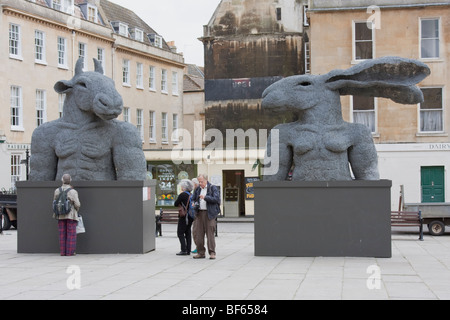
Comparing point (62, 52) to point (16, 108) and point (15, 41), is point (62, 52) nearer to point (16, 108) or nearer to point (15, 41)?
point (15, 41)

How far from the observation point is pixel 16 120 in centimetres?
3247

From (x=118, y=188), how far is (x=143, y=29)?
33.5 m

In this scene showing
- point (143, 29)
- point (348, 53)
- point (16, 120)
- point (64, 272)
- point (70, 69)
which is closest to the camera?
point (64, 272)

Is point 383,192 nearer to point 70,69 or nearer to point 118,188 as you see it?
point 118,188

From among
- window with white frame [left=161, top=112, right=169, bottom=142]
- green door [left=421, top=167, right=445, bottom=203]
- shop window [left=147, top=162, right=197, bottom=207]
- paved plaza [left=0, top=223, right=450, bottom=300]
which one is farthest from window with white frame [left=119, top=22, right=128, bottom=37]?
paved plaza [left=0, top=223, right=450, bottom=300]

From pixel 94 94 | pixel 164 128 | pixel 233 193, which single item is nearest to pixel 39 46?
pixel 233 193

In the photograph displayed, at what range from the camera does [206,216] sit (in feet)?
42.3

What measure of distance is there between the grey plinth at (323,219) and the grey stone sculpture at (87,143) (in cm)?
253

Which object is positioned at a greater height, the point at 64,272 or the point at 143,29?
the point at 143,29

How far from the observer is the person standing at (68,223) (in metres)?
13.0

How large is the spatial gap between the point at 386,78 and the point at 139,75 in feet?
102

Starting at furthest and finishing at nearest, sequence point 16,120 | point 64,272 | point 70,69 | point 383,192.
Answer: point 70,69, point 16,120, point 383,192, point 64,272

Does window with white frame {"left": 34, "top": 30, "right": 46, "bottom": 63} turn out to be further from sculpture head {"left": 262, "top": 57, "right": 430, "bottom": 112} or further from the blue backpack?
sculpture head {"left": 262, "top": 57, "right": 430, "bottom": 112}

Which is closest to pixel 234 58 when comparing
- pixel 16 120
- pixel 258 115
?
pixel 258 115
